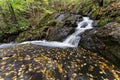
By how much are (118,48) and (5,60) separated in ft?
16.8

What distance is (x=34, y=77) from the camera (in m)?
5.06

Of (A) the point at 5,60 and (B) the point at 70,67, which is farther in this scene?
(A) the point at 5,60

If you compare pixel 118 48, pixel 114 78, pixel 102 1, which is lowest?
pixel 114 78

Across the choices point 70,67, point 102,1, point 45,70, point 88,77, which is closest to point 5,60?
point 45,70

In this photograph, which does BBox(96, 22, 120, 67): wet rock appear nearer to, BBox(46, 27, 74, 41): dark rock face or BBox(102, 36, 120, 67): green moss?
BBox(102, 36, 120, 67): green moss

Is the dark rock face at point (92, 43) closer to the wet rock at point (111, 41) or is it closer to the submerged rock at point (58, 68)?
the wet rock at point (111, 41)

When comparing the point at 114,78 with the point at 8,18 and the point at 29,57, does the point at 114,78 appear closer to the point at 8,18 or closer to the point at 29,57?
the point at 29,57

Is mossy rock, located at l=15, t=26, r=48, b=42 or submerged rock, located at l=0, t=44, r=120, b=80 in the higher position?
submerged rock, located at l=0, t=44, r=120, b=80

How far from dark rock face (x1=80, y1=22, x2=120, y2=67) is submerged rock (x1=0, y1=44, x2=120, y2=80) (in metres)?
0.34

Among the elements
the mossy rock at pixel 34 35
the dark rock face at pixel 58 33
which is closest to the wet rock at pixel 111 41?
the dark rock face at pixel 58 33

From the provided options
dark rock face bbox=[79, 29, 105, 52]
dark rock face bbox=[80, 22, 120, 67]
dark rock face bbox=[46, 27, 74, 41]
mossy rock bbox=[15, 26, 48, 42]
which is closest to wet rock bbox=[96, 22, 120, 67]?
dark rock face bbox=[80, 22, 120, 67]

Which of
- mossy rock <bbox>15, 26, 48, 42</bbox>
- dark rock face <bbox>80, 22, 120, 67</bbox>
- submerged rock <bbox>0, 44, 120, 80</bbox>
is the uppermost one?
dark rock face <bbox>80, 22, 120, 67</bbox>

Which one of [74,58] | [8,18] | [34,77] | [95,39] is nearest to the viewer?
[34,77]

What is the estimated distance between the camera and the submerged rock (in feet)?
17.0
